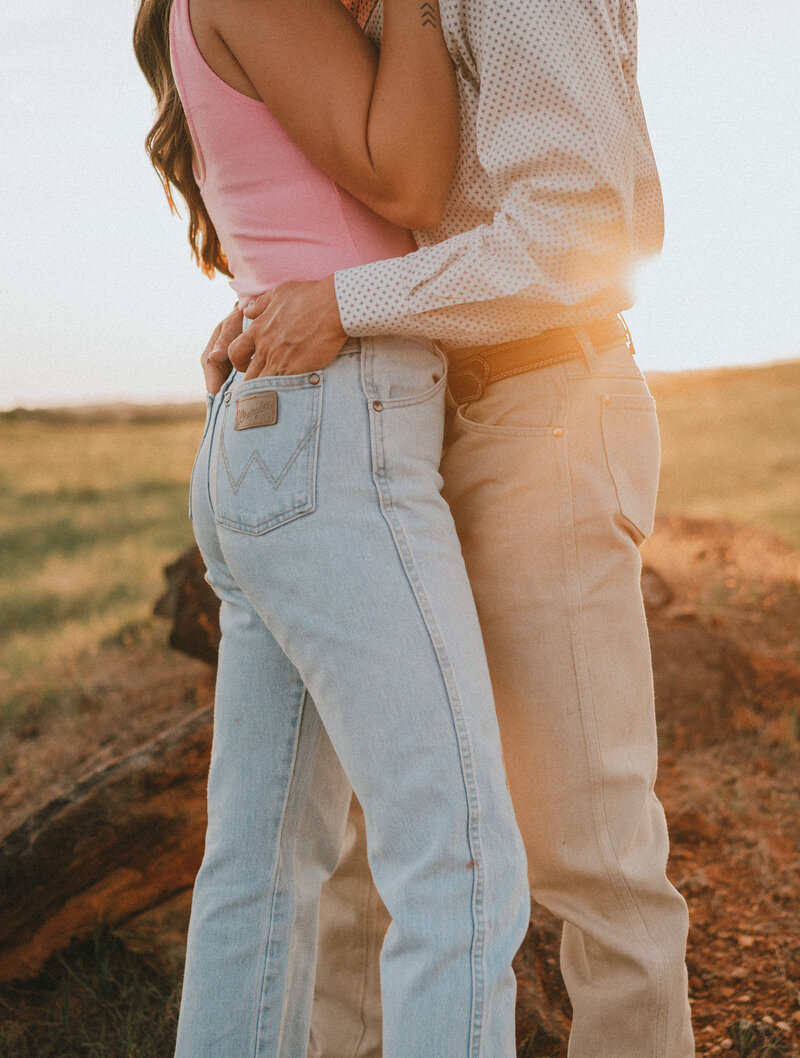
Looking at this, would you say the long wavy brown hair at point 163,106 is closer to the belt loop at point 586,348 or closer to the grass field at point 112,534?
→ the belt loop at point 586,348

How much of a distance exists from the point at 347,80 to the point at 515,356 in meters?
0.45

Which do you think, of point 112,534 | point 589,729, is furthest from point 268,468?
point 112,534

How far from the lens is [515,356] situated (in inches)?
52.2

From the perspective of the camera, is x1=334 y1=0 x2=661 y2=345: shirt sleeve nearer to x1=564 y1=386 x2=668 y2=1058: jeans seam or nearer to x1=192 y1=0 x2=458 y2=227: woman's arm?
x1=192 y1=0 x2=458 y2=227: woman's arm

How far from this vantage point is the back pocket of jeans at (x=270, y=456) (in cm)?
113

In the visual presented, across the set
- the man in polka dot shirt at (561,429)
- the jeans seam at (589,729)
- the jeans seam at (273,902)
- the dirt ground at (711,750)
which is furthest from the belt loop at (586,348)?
the dirt ground at (711,750)

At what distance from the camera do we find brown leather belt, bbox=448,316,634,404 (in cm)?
132

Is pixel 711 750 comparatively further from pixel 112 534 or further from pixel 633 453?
pixel 112 534

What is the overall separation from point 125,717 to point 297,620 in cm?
302

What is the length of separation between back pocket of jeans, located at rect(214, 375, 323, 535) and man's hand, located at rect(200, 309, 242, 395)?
234 millimetres

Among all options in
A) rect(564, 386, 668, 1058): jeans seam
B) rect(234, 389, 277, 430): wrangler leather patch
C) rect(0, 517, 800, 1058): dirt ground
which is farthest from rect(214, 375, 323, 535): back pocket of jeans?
rect(0, 517, 800, 1058): dirt ground

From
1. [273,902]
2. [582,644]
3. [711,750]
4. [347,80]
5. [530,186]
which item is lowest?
[711,750]

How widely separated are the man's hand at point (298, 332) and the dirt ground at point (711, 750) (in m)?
1.64

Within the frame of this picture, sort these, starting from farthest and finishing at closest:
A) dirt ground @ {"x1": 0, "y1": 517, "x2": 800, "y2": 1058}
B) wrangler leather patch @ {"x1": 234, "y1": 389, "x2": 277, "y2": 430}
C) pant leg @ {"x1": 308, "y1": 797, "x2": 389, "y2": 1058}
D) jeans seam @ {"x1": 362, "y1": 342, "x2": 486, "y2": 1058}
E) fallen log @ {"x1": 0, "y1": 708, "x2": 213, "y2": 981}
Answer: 1. fallen log @ {"x1": 0, "y1": 708, "x2": 213, "y2": 981}
2. dirt ground @ {"x1": 0, "y1": 517, "x2": 800, "y2": 1058}
3. pant leg @ {"x1": 308, "y1": 797, "x2": 389, "y2": 1058}
4. wrangler leather patch @ {"x1": 234, "y1": 389, "x2": 277, "y2": 430}
5. jeans seam @ {"x1": 362, "y1": 342, "x2": 486, "y2": 1058}
